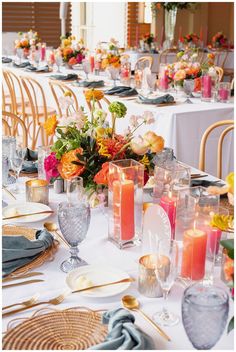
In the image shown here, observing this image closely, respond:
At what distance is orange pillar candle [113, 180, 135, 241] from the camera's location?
5.05 ft

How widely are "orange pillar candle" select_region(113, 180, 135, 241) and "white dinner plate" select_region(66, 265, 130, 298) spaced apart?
0.61 feet

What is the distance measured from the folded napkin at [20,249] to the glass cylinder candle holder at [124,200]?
19 centimetres

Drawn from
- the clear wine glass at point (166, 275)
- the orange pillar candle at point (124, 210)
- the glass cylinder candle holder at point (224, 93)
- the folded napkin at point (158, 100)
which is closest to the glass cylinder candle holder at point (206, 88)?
the glass cylinder candle holder at point (224, 93)

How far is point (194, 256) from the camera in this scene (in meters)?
1.32

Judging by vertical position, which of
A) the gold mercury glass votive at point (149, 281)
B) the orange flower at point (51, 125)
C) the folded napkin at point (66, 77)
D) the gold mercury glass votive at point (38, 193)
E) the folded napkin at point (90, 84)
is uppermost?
the folded napkin at point (66, 77)

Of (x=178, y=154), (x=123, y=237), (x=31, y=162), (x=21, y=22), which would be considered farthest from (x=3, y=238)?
(x=21, y=22)

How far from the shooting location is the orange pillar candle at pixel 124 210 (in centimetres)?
154

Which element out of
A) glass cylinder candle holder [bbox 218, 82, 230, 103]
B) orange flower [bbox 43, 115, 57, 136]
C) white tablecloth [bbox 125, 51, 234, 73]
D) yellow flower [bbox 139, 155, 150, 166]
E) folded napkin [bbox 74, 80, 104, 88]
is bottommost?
yellow flower [bbox 139, 155, 150, 166]

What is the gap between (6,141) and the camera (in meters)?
2.04

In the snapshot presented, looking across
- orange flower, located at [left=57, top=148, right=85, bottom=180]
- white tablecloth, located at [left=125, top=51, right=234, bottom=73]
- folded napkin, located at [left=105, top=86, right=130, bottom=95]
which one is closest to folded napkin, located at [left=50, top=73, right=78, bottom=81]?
folded napkin, located at [left=105, top=86, right=130, bottom=95]

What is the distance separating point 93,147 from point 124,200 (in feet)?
0.85

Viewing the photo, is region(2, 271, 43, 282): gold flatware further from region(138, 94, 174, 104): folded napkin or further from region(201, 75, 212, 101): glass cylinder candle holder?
region(201, 75, 212, 101): glass cylinder candle holder

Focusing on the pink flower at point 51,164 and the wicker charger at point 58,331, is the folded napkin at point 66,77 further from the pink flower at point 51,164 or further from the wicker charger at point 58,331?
the wicker charger at point 58,331

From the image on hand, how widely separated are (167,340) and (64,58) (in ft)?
14.2
